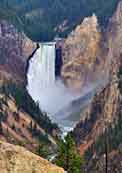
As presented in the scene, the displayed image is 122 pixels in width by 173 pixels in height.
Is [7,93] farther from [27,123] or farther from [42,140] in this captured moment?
[42,140]

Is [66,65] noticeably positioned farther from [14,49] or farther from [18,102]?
[18,102]

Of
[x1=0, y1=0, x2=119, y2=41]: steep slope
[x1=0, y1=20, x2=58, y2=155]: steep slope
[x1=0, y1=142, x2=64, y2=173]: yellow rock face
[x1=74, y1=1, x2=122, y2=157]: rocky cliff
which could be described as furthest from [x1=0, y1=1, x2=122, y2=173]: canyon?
[x1=0, y1=142, x2=64, y2=173]: yellow rock face

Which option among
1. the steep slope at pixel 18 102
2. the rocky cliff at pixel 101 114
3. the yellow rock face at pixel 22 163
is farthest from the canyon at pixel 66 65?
the yellow rock face at pixel 22 163

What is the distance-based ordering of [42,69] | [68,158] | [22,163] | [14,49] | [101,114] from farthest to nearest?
[42,69] < [14,49] < [101,114] < [68,158] < [22,163]

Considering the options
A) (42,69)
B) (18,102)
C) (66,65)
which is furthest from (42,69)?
(18,102)

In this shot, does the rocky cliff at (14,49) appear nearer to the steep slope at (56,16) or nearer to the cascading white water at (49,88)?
the cascading white water at (49,88)

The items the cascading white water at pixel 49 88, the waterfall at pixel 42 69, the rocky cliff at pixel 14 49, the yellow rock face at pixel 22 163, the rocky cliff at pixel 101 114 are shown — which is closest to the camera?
the yellow rock face at pixel 22 163

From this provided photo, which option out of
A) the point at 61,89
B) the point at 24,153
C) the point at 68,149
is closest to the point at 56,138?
the point at 61,89
